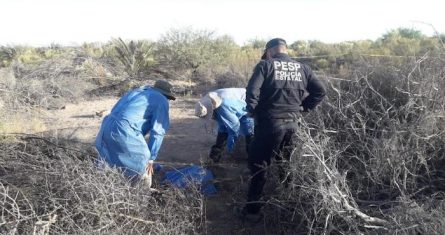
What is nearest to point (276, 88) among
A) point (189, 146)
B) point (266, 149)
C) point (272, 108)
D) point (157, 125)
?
point (272, 108)

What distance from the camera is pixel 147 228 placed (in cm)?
342

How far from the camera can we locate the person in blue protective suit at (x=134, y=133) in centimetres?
406

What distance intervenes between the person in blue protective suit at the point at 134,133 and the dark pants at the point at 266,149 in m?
0.92

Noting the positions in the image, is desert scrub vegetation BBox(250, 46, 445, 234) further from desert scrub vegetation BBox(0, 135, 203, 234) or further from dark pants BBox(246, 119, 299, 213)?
desert scrub vegetation BBox(0, 135, 203, 234)

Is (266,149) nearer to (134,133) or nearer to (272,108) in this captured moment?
(272,108)

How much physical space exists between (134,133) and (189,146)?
2.98 m

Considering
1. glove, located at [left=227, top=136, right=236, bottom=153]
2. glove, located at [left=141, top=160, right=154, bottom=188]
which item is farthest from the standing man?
glove, located at [left=227, top=136, right=236, bottom=153]

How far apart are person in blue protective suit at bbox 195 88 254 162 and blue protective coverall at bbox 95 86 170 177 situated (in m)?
0.81

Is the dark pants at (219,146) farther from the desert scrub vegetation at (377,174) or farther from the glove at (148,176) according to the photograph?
the glove at (148,176)

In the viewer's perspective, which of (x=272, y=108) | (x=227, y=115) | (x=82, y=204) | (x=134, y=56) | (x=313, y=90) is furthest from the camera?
(x=134, y=56)

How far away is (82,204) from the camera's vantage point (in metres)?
3.11

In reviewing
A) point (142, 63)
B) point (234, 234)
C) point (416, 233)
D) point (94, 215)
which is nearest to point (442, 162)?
point (416, 233)

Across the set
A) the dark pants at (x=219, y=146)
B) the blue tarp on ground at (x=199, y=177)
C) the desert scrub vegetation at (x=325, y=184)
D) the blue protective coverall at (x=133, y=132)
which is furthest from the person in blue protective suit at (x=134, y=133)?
the dark pants at (x=219, y=146)

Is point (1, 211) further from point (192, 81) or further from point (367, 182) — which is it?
point (192, 81)
